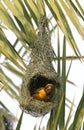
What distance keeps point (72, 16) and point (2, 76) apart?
414 mm

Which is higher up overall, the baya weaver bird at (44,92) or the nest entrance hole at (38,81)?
the nest entrance hole at (38,81)

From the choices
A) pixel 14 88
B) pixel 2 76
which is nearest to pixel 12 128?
pixel 14 88

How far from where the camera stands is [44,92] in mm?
1274

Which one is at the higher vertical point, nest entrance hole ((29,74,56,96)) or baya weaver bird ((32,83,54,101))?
nest entrance hole ((29,74,56,96))

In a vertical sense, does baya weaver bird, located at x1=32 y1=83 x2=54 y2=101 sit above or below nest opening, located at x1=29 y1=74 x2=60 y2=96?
below

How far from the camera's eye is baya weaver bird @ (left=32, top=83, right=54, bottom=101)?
49.1 inches

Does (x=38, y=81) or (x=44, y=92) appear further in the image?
(x=38, y=81)

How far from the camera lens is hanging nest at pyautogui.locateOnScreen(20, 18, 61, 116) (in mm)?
1229

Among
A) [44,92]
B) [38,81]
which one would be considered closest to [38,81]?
[38,81]

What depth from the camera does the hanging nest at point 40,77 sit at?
1229 millimetres

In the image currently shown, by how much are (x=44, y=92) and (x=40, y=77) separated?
3.5 inches

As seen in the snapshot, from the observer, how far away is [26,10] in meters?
0.96

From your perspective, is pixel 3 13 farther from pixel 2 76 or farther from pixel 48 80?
pixel 48 80

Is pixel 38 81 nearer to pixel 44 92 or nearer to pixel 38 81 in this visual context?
pixel 38 81
